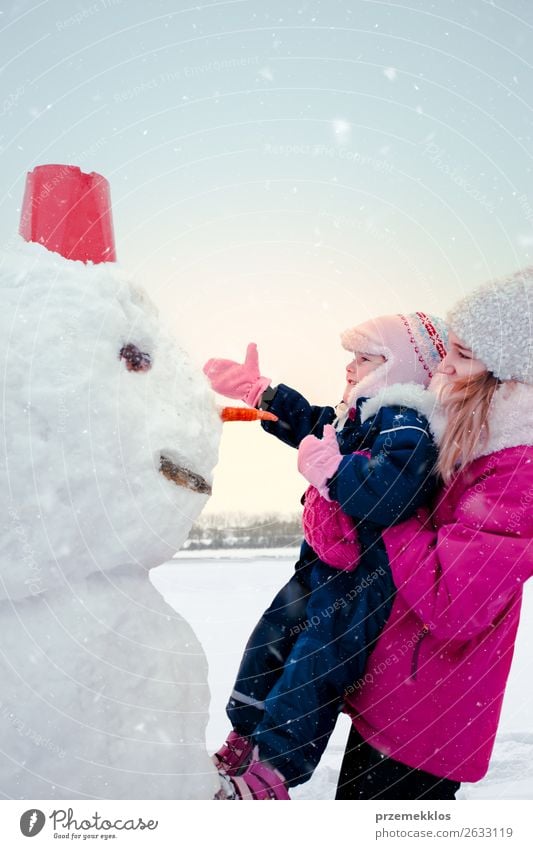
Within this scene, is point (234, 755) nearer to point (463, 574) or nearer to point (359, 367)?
point (463, 574)

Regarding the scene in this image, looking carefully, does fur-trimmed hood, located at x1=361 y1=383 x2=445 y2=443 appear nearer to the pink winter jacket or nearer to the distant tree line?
the pink winter jacket

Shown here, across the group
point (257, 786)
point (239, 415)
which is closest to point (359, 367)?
point (239, 415)

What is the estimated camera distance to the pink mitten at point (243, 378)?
3.87 ft

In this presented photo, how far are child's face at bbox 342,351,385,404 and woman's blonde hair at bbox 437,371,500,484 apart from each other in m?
0.17

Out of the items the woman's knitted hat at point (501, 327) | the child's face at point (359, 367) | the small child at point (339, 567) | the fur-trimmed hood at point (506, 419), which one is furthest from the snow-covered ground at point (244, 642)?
the woman's knitted hat at point (501, 327)

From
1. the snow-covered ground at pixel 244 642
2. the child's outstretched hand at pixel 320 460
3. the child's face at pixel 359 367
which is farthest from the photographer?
the snow-covered ground at pixel 244 642

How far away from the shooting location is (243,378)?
120 centimetres

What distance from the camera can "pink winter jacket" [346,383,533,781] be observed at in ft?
2.88

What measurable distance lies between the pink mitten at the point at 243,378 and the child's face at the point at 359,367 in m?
0.15

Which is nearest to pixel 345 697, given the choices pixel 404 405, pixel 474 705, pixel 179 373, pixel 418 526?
pixel 474 705

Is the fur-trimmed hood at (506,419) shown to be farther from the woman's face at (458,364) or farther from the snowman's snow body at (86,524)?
the snowman's snow body at (86,524)
